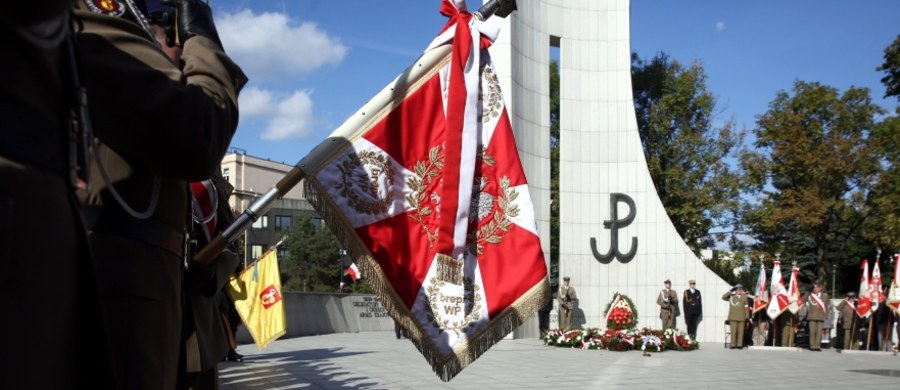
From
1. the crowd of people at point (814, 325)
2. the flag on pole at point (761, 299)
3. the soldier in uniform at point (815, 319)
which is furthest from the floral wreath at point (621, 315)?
the soldier in uniform at point (815, 319)

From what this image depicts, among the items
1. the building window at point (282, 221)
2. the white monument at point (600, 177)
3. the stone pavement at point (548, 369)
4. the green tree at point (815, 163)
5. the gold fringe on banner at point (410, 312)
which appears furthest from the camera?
the building window at point (282, 221)

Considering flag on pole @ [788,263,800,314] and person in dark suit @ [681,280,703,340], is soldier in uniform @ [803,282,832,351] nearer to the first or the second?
flag on pole @ [788,263,800,314]

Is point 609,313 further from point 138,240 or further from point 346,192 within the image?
point 138,240

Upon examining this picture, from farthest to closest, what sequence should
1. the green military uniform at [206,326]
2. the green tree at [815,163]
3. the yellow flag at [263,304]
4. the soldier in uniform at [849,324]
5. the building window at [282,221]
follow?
the building window at [282,221]
the green tree at [815,163]
the soldier in uniform at [849,324]
the yellow flag at [263,304]
the green military uniform at [206,326]

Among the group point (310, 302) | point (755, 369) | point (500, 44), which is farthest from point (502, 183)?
point (310, 302)

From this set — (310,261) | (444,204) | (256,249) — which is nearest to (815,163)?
(444,204)

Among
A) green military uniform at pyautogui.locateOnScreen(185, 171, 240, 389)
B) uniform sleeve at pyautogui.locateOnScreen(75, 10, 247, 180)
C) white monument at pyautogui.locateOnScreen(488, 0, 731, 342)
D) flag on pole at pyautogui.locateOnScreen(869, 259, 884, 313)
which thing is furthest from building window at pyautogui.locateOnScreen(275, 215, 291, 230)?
uniform sleeve at pyautogui.locateOnScreen(75, 10, 247, 180)

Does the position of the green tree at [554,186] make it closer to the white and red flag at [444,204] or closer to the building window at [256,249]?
the white and red flag at [444,204]

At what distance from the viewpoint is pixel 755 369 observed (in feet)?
41.7

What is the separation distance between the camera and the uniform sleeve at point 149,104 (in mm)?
1545

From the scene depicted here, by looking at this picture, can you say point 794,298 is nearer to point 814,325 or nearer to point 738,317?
point 814,325

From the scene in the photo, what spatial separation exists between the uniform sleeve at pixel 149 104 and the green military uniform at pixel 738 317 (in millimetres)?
19260

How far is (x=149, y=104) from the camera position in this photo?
1536 mm

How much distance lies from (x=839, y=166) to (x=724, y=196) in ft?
17.6
